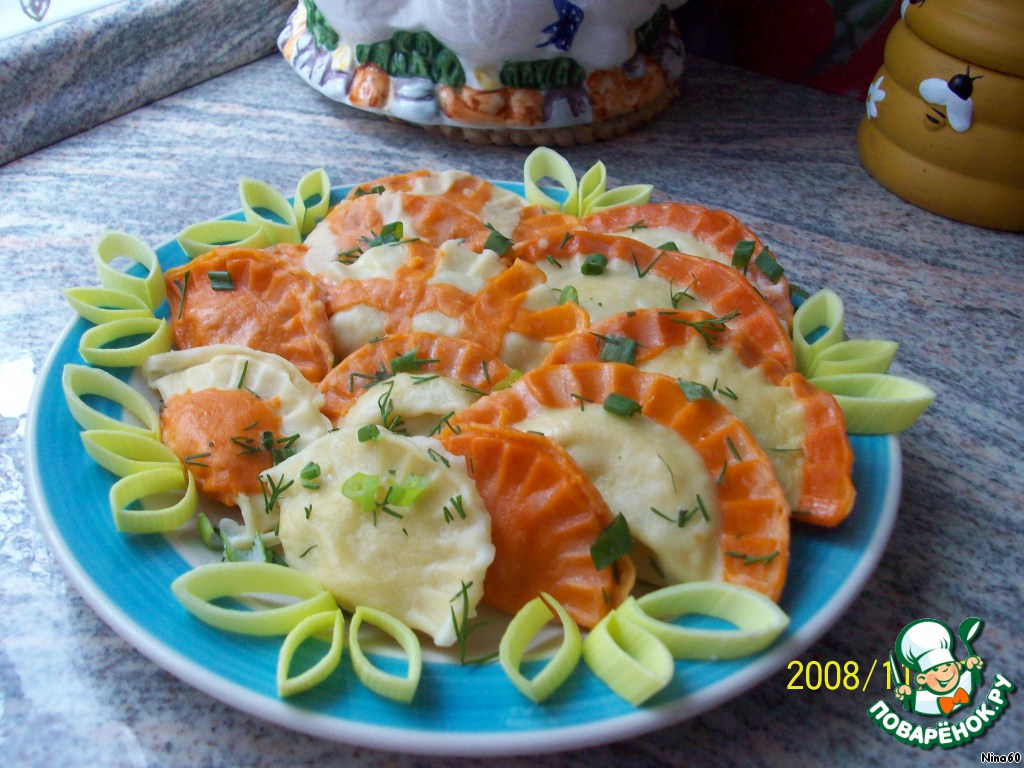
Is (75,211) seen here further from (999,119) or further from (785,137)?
(999,119)

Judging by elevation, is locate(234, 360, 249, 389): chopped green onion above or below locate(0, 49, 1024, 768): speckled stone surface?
above

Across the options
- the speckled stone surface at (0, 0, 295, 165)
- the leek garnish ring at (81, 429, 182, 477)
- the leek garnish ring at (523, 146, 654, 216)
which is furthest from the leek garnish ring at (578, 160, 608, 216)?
the speckled stone surface at (0, 0, 295, 165)

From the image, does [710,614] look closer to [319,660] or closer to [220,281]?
[319,660]

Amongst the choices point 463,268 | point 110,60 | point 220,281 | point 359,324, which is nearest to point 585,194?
point 463,268

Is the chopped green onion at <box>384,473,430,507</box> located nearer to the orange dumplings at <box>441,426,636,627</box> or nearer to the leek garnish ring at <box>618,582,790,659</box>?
the orange dumplings at <box>441,426,636,627</box>

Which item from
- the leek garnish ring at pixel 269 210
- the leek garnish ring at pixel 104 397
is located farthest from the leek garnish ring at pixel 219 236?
the leek garnish ring at pixel 104 397

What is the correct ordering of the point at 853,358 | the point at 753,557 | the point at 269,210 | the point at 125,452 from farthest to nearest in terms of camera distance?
the point at 269,210 < the point at 853,358 < the point at 125,452 < the point at 753,557
